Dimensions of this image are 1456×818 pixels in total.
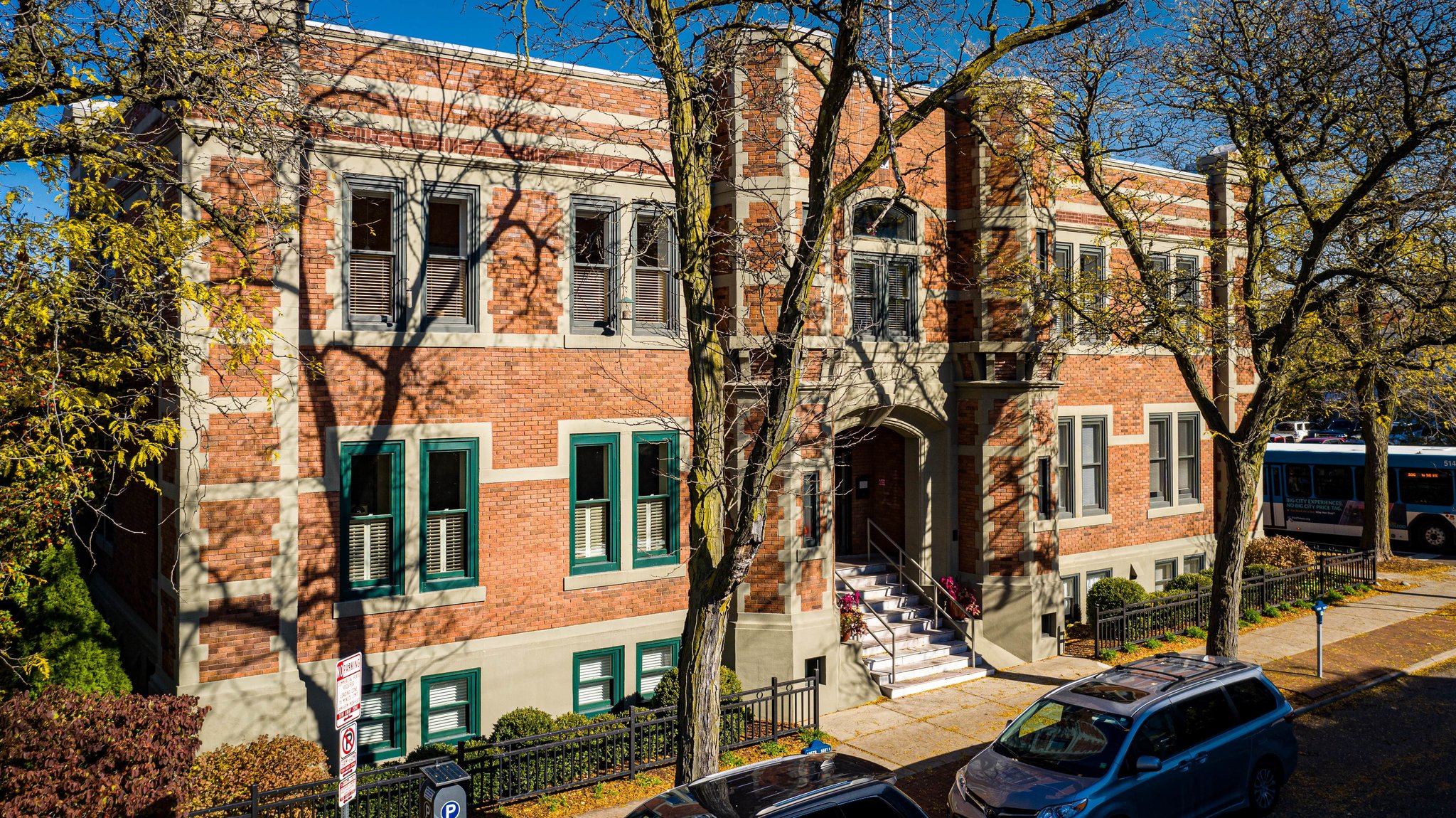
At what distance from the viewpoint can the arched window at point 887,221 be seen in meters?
17.2

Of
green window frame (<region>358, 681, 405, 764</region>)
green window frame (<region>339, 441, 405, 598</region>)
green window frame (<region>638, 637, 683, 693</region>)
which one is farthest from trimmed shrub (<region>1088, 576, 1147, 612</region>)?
green window frame (<region>339, 441, 405, 598</region>)

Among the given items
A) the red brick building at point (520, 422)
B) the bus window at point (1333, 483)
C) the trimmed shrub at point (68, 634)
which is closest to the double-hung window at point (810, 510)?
the red brick building at point (520, 422)

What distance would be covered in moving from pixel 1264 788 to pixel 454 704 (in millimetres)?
10596

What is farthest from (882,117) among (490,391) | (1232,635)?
(1232,635)

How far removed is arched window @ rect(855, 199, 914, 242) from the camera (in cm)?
1722

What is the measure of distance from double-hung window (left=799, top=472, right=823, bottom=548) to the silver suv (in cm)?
528

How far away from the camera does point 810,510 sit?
51.6 feet

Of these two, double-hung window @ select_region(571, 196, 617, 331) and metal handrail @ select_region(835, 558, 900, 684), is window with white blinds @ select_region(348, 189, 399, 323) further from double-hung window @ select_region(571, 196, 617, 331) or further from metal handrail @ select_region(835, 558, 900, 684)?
metal handrail @ select_region(835, 558, 900, 684)

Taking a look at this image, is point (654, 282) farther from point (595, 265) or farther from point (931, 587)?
point (931, 587)

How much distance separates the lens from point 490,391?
13867 millimetres

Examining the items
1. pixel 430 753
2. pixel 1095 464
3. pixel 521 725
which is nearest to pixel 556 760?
pixel 521 725

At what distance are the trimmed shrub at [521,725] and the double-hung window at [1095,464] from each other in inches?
546

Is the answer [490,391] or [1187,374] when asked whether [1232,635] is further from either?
[490,391]

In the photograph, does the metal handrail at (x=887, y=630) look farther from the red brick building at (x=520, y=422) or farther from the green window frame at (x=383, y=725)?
the green window frame at (x=383, y=725)
